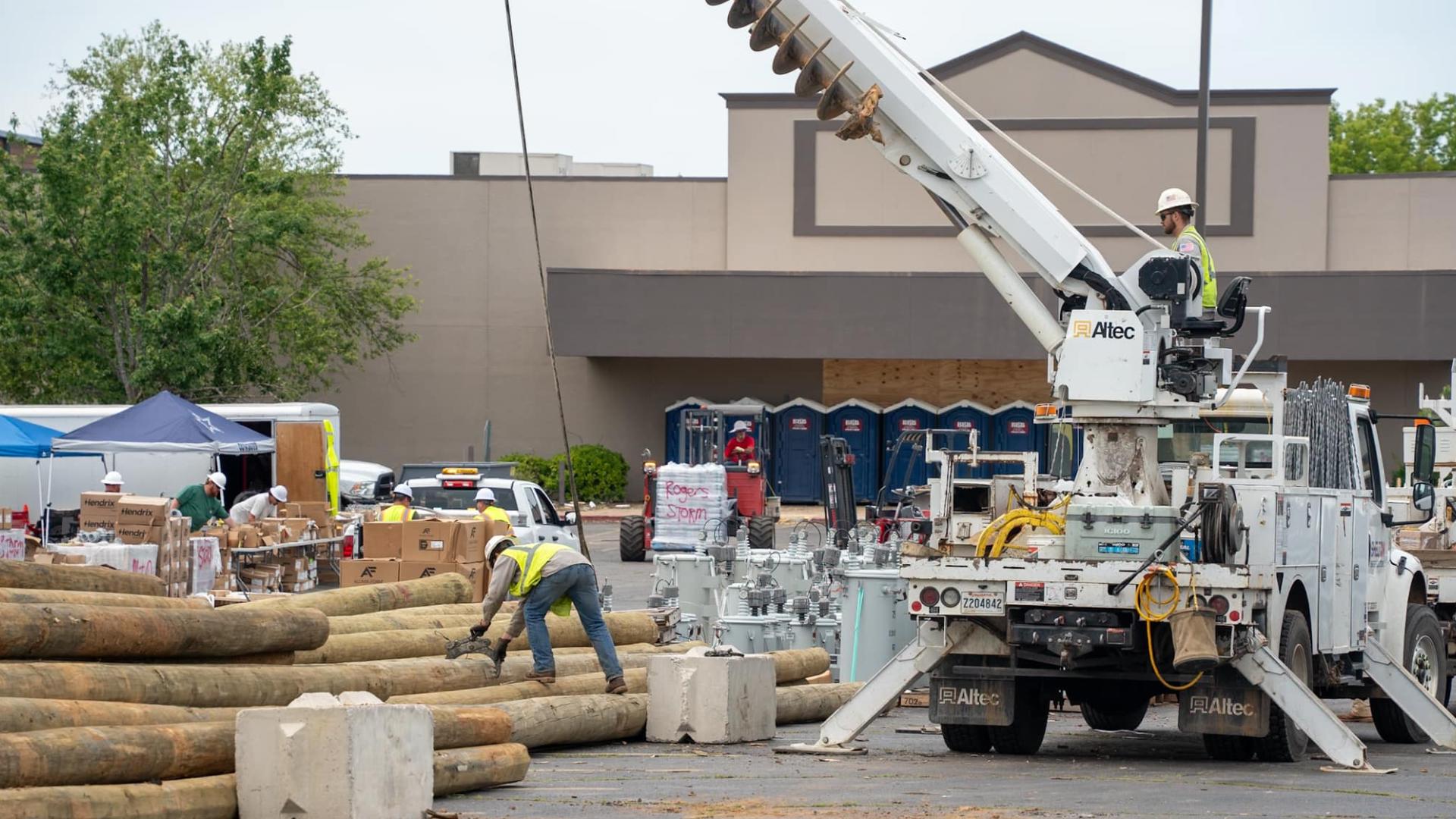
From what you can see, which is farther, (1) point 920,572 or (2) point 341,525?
(2) point 341,525

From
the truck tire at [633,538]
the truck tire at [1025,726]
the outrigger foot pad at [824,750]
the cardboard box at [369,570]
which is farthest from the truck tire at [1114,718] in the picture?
the truck tire at [633,538]

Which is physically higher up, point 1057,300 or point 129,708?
point 1057,300

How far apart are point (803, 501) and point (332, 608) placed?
101ft

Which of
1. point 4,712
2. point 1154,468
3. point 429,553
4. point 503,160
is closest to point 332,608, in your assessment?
point 4,712

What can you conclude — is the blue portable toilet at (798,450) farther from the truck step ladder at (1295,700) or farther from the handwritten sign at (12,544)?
the truck step ladder at (1295,700)

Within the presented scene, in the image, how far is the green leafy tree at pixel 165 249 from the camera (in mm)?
36062

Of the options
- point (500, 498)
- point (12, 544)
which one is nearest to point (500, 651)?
point (12, 544)

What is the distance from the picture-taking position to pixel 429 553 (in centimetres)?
2203

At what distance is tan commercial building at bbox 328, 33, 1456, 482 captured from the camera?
43.3 m

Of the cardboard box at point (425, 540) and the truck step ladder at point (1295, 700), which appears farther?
the cardboard box at point (425, 540)

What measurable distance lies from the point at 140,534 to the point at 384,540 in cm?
283

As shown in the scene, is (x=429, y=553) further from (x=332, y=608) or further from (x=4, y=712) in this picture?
(x=4, y=712)

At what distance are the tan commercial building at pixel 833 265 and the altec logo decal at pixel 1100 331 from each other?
1204 inches

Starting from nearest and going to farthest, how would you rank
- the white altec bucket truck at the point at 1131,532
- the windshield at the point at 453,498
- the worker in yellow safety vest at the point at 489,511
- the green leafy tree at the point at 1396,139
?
the white altec bucket truck at the point at 1131,532 < the worker in yellow safety vest at the point at 489,511 < the windshield at the point at 453,498 < the green leafy tree at the point at 1396,139
